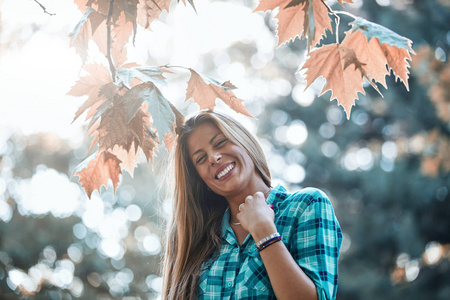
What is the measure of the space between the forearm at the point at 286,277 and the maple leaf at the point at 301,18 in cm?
54

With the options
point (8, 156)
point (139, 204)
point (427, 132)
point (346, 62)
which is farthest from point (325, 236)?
point (8, 156)

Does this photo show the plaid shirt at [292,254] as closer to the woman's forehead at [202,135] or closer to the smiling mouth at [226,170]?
the smiling mouth at [226,170]

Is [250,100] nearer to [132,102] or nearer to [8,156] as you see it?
[8,156]

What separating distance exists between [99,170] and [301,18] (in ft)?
2.03

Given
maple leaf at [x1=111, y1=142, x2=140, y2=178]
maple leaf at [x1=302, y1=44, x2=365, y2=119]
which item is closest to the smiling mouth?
maple leaf at [x1=111, y1=142, x2=140, y2=178]

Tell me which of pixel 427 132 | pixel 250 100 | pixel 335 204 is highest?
pixel 250 100

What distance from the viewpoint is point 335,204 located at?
798cm

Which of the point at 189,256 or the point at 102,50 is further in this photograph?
the point at 189,256

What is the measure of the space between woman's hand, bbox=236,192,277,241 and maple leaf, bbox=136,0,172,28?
2.03 ft

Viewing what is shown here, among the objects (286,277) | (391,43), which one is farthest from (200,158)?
(391,43)

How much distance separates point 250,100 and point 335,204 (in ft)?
9.12

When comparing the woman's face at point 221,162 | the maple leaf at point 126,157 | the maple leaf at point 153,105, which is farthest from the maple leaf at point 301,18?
the woman's face at point 221,162

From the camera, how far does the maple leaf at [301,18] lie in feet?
3.67

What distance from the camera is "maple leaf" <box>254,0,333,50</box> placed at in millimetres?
1117
